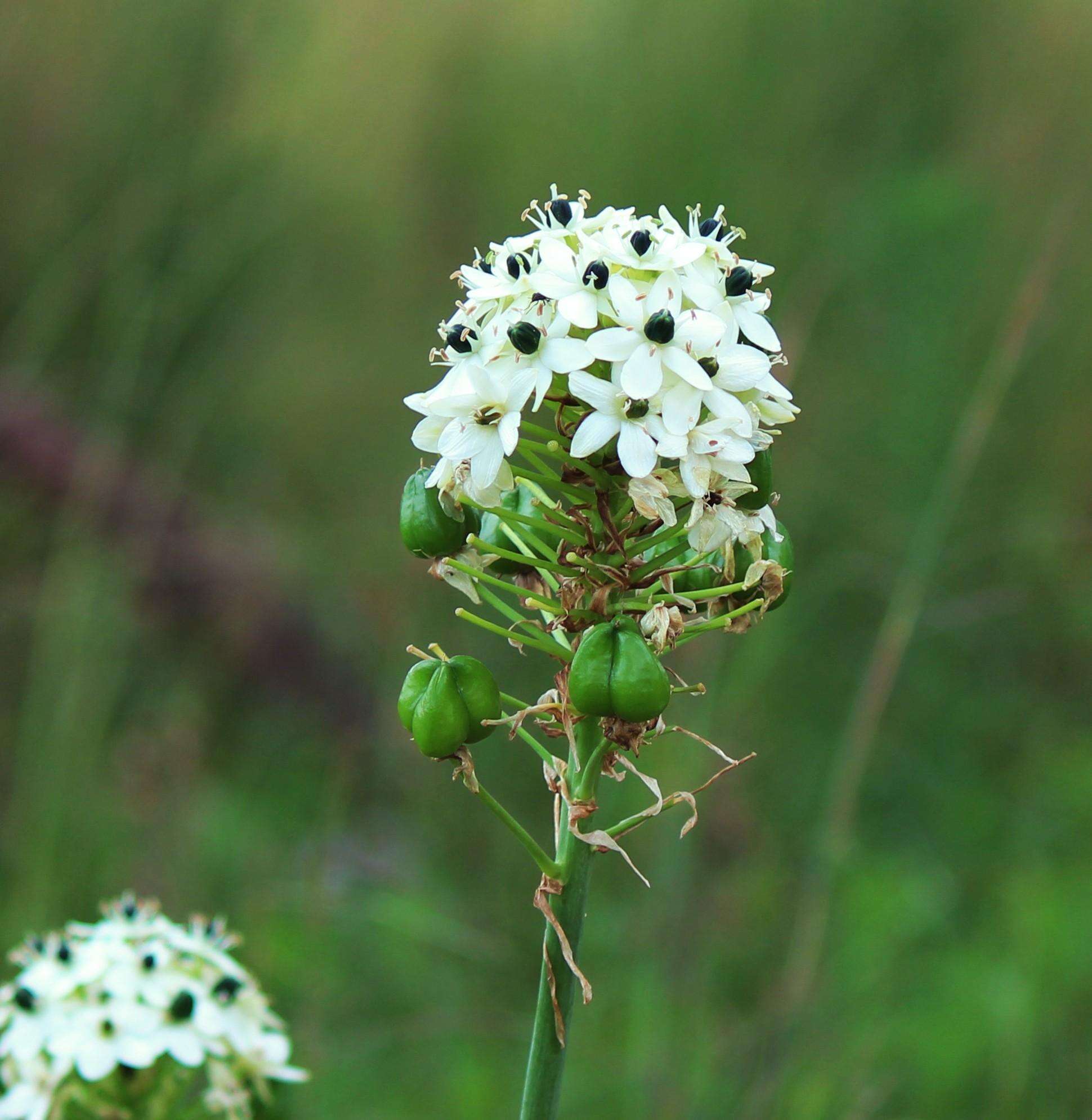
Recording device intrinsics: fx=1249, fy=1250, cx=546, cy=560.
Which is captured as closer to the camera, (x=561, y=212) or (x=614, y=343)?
(x=614, y=343)

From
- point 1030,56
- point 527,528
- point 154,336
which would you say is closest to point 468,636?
point 154,336

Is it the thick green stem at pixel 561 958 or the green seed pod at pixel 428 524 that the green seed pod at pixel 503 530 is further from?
the thick green stem at pixel 561 958

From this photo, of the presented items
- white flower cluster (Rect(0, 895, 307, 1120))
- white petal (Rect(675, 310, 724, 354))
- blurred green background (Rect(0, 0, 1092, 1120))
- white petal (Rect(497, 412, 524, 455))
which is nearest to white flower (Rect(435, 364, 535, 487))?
white petal (Rect(497, 412, 524, 455))

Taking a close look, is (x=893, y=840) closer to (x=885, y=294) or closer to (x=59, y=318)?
(x=885, y=294)

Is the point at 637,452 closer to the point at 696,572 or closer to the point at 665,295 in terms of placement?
A: the point at 665,295

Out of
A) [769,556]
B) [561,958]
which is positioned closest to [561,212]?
[769,556]

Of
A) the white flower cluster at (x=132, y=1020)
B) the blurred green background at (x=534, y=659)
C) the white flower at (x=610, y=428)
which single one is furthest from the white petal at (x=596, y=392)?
the blurred green background at (x=534, y=659)
